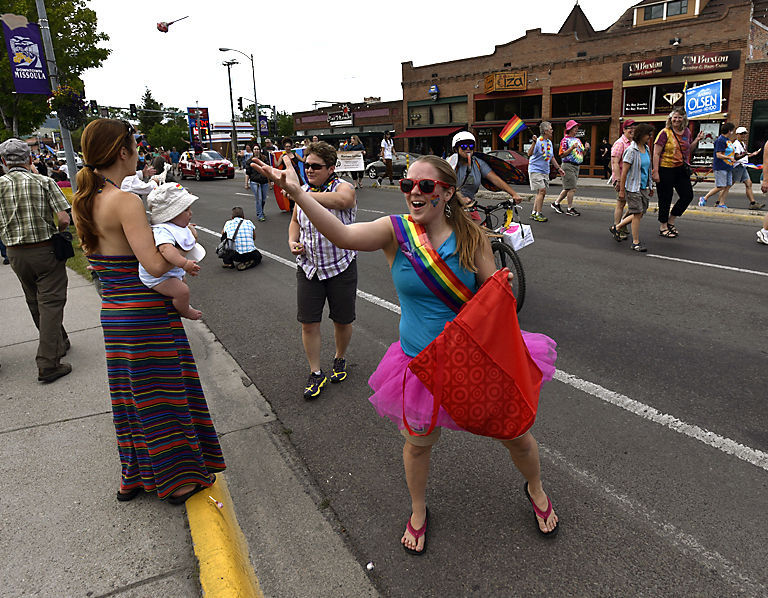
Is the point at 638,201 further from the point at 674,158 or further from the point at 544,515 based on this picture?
the point at 544,515

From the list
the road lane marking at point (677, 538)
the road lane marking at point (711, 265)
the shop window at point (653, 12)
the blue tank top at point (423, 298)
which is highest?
the shop window at point (653, 12)

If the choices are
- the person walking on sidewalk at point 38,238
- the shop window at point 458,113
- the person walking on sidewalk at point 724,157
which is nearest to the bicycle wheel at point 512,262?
the person walking on sidewalk at point 38,238

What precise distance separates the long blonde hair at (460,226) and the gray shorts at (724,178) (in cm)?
1215

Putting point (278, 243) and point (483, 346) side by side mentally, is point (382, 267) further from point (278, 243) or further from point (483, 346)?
point (483, 346)

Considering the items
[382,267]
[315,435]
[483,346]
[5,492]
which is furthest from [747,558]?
[382,267]

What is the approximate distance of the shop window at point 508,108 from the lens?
3114 cm

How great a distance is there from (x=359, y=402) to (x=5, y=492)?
88.7 inches

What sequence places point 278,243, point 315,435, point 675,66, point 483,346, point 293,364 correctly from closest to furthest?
point 483,346 < point 315,435 < point 293,364 < point 278,243 < point 675,66

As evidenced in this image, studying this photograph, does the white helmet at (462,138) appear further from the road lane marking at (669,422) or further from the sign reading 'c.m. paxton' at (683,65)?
the sign reading 'c.m. paxton' at (683,65)

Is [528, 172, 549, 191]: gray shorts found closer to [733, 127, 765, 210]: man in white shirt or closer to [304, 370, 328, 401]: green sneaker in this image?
[733, 127, 765, 210]: man in white shirt

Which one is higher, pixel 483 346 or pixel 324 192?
pixel 324 192

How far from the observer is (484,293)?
2.17m

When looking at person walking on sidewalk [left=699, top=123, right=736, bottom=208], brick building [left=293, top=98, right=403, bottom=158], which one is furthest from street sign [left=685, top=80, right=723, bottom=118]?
brick building [left=293, top=98, right=403, bottom=158]

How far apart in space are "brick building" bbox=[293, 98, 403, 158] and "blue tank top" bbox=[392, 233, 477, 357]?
41.0 m
